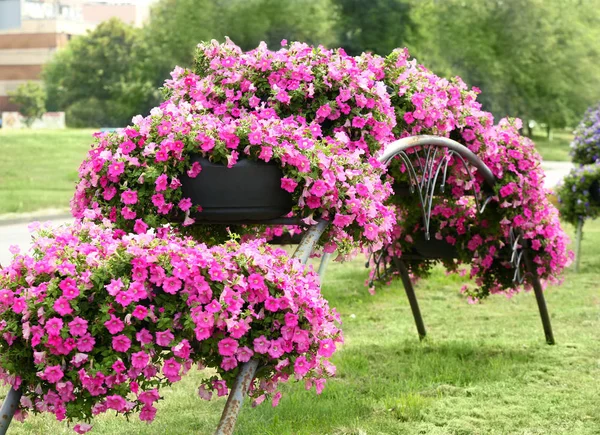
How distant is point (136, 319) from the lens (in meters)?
3.15

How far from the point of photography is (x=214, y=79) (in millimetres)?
4730

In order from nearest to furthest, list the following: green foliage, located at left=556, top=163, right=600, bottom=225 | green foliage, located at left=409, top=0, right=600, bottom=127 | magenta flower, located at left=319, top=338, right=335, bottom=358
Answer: magenta flower, located at left=319, top=338, right=335, bottom=358 < green foliage, located at left=556, top=163, right=600, bottom=225 < green foliage, located at left=409, top=0, right=600, bottom=127

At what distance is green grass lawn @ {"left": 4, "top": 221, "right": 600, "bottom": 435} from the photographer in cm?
514

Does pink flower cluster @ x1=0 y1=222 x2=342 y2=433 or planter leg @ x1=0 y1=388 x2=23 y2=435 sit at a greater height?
pink flower cluster @ x1=0 y1=222 x2=342 y2=433

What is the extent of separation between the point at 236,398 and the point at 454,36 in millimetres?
44444

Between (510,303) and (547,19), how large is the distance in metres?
38.5

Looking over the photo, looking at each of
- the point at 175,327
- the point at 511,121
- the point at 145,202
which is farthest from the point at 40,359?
the point at 511,121

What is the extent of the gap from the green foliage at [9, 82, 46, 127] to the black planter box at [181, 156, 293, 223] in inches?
3018

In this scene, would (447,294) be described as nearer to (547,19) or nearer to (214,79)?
(214,79)

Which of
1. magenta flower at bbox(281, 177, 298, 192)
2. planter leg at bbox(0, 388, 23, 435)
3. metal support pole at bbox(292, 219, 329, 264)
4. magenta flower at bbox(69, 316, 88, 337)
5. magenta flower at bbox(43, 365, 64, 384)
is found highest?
magenta flower at bbox(281, 177, 298, 192)

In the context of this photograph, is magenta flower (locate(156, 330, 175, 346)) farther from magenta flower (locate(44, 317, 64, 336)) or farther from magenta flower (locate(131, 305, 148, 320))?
magenta flower (locate(44, 317, 64, 336))

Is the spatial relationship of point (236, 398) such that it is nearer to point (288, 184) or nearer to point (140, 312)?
point (140, 312)

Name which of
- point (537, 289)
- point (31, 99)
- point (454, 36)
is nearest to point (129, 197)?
point (537, 289)

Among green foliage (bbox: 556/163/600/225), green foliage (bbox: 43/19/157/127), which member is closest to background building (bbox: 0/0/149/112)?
green foliage (bbox: 43/19/157/127)
